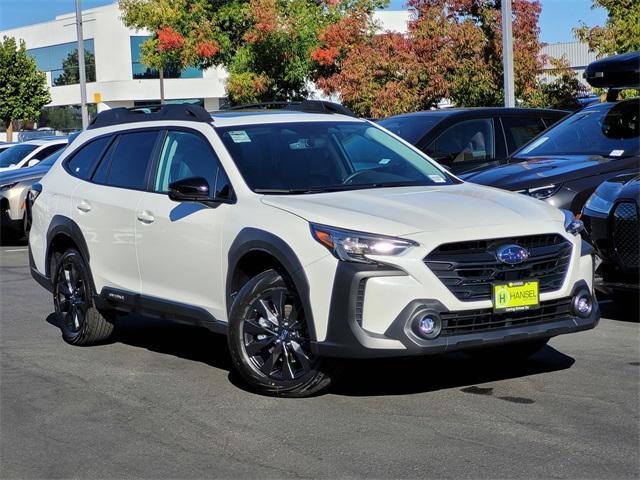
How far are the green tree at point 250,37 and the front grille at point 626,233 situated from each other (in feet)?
87.3

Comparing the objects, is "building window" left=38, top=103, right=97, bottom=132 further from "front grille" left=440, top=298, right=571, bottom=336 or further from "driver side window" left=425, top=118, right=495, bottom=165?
"front grille" left=440, top=298, right=571, bottom=336

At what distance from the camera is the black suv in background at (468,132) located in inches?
475

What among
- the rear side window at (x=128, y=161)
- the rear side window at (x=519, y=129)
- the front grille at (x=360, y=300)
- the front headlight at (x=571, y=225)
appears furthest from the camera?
the rear side window at (x=519, y=129)

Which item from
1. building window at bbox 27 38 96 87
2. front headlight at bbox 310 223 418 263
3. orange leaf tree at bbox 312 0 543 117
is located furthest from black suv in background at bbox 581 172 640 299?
building window at bbox 27 38 96 87

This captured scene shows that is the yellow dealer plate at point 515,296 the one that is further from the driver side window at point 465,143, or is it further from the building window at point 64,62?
the building window at point 64,62

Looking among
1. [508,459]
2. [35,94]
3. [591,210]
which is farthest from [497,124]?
[35,94]

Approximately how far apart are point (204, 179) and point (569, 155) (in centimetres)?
474

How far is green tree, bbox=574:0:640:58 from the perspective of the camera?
70.7ft


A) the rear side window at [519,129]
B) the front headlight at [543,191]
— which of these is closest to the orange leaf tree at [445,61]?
the rear side window at [519,129]

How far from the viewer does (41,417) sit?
20.1 feet

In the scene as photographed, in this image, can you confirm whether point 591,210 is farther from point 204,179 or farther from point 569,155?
point 204,179

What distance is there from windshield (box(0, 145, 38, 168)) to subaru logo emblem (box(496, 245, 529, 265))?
15584 millimetres

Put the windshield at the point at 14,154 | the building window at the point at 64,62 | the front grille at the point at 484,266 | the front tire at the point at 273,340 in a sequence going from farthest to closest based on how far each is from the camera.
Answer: the building window at the point at 64,62 < the windshield at the point at 14,154 < the front tire at the point at 273,340 < the front grille at the point at 484,266

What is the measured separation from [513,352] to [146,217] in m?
2.65
